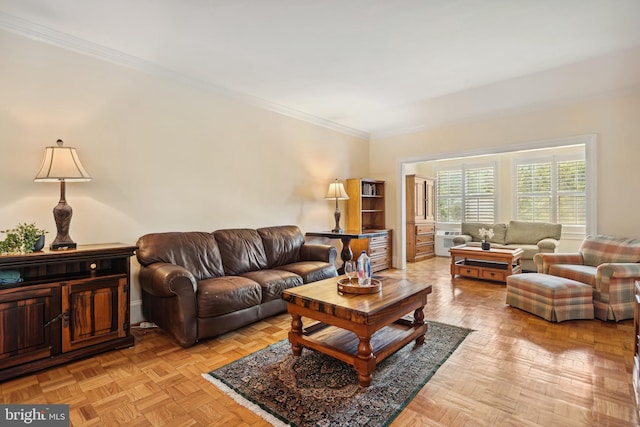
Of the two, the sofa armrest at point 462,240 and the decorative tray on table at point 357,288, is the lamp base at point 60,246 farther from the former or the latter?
the sofa armrest at point 462,240

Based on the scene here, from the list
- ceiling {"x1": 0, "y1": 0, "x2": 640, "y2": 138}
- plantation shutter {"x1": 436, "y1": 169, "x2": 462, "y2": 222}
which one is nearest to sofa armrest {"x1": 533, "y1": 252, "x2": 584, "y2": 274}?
ceiling {"x1": 0, "y1": 0, "x2": 640, "y2": 138}

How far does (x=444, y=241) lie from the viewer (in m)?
→ 7.49

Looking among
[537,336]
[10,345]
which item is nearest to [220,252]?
[10,345]

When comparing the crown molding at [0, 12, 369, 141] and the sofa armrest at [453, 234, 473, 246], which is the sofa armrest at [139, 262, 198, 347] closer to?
the crown molding at [0, 12, 369, 141]

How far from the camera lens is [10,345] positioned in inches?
84.6

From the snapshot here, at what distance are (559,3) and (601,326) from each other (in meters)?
2.88

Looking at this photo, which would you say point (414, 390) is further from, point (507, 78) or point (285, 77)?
point (507, 78)

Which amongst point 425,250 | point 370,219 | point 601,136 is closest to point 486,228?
point 425,250

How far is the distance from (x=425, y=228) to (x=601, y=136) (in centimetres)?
368

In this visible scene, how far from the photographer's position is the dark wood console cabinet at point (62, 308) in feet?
7.08

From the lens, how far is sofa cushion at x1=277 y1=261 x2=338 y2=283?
3550 mm

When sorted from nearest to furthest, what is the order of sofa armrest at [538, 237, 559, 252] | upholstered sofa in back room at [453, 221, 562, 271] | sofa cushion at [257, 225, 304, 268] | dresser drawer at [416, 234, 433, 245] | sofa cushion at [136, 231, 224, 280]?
sofa cushion at [136, 231, 224, 280] < sofa cushion at [257, 225, 304, 268] < sofa armrest at [538, 237, 559, 252] < upholstered sofa in back room at [453, 221, 562, 271] < dresser drawer at [416, 234, 433, 245]

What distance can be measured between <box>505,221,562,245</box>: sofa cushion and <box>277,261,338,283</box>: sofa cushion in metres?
4.14

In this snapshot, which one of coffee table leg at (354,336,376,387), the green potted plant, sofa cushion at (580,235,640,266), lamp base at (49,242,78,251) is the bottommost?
coffee table leg at (354,336,376,387)
